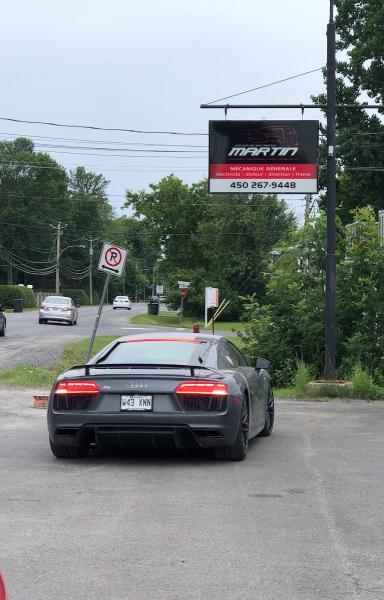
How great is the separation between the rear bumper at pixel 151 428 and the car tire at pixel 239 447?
0.18m

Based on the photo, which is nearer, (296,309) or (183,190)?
(296,309)

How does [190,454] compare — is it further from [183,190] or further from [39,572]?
[183,190]

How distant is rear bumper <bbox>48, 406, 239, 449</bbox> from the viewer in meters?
8.66

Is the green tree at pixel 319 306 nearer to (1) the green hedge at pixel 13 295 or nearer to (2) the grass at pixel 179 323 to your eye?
(2) the grass at pixel 179 323

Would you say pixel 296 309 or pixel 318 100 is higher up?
pixel 318 100

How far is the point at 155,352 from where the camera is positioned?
9.62m

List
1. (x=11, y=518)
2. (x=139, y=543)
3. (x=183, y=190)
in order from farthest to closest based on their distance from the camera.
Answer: (x=183, y=190)
(x=11, y=518)
(x=139, y=543)

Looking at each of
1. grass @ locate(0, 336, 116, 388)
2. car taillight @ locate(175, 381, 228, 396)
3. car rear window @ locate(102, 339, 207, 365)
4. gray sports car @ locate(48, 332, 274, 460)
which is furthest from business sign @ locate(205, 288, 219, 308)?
car taillight @ locate(175, 381, 228, 396)

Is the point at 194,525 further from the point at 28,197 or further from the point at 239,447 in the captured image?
the point at 28,197

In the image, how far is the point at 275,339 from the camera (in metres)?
19.7

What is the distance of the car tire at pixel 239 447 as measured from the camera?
29.7ft

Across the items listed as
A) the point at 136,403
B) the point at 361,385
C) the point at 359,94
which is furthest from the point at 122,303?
the point at 136,403

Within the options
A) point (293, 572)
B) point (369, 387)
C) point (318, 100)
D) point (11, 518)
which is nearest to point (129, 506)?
point (11, 518)

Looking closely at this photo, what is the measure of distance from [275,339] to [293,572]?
14.5m
